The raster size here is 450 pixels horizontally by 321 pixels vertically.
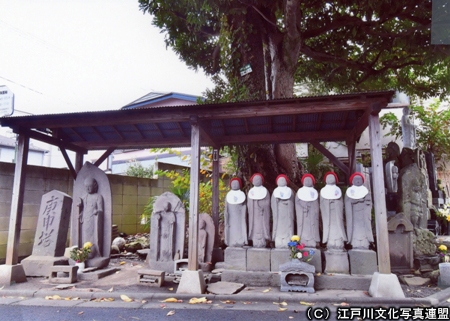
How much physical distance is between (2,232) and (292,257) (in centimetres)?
653

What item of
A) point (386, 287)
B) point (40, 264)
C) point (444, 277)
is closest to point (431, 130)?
point (444, 277)

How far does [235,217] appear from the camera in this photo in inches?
266

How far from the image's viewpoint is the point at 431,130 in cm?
1480

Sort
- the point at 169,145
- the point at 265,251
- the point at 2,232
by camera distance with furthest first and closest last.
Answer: the point at 169,145 < the point at 2,232 < the point at 265,251

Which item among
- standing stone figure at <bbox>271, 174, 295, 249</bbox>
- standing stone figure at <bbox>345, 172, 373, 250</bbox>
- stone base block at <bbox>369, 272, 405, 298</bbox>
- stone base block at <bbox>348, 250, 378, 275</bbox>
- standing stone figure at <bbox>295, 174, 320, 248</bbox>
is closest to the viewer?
stone base block at <bbox>369, 272, 405, 298</bbox>

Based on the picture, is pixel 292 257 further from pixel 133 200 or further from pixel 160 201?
pixel 133 200

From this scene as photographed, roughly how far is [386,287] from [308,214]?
1805 millimetres

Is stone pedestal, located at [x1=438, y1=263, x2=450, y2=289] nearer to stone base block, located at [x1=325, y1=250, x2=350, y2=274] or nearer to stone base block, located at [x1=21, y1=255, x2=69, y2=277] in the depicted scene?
stone base block, located at [x1=325, y1=250, x2=350, y2=274]

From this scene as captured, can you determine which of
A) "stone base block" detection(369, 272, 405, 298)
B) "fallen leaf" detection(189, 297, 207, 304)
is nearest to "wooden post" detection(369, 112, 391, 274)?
"stone base block" detection(369, 272, 405, 298)

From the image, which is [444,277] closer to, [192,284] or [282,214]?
[282,214]

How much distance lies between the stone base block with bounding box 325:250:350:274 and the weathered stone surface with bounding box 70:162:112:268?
4890 mm

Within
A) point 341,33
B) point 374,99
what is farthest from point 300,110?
point 341,33

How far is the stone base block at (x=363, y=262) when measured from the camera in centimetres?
579

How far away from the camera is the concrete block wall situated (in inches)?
301
